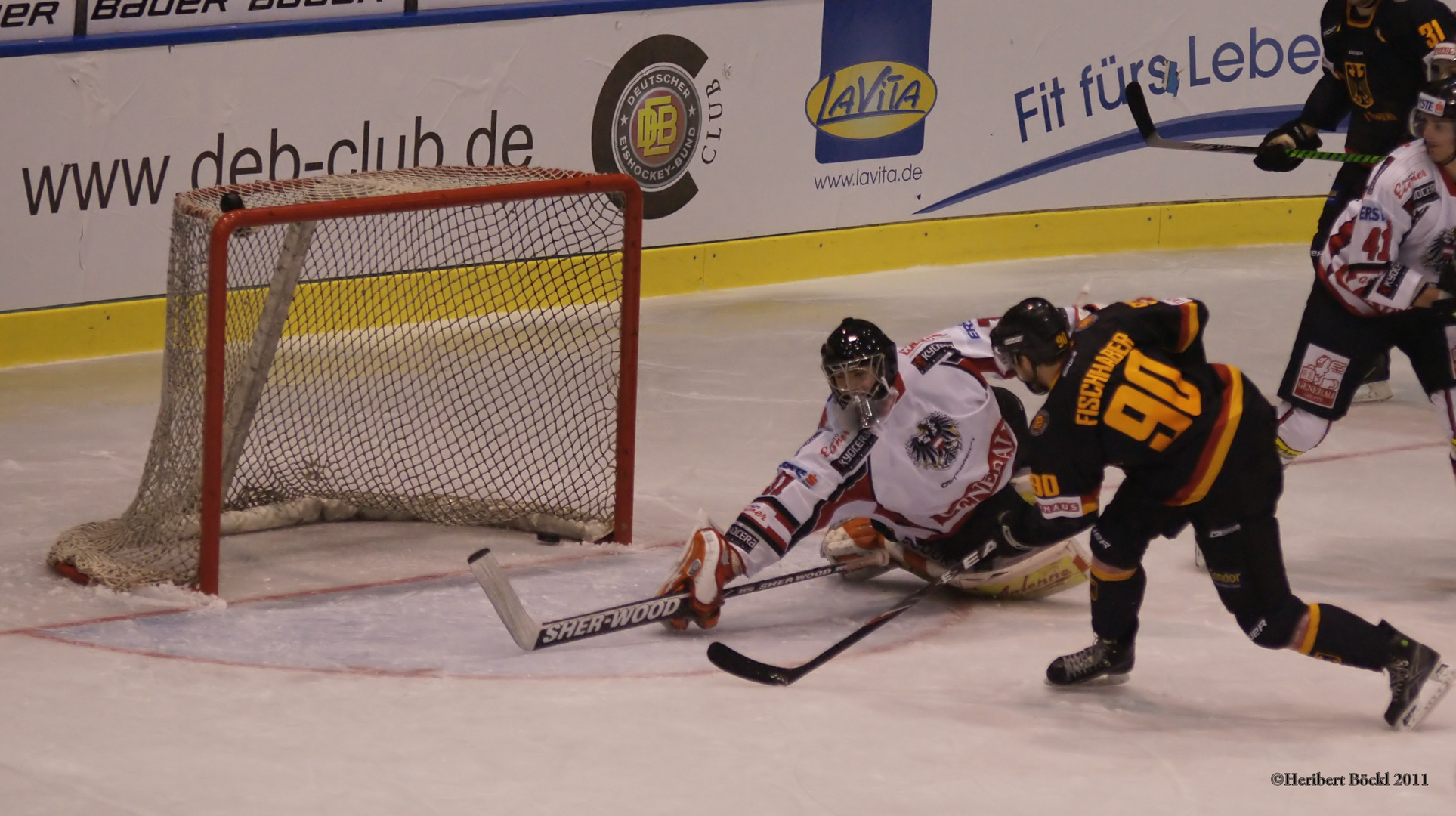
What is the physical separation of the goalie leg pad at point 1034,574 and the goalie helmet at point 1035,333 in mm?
885

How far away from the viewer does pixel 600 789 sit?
10.8ft

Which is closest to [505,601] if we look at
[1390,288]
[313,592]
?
[313,592]

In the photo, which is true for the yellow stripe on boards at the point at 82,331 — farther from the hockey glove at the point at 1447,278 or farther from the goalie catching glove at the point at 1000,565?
the hockey glove at the point at 1447,278

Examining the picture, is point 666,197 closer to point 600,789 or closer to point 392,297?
point 392,297

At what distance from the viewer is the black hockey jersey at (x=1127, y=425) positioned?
3436 mm

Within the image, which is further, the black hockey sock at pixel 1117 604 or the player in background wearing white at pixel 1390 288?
the player in background wearing white at pixel 1390 288

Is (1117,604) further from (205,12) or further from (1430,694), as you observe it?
(205,12)

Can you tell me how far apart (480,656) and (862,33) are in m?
4.80

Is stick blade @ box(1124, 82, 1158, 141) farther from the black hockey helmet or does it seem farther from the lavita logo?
the black hockey helmet

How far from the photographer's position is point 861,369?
4039 mm

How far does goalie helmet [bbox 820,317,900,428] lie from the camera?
4.04 m

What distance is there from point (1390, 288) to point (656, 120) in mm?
3853

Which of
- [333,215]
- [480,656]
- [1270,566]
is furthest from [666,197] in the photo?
[1270,566]

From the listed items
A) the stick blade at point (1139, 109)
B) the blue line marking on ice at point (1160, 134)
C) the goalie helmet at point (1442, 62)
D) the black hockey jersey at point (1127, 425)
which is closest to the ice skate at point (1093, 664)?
the black hockey jersey at point (1127, 425)
